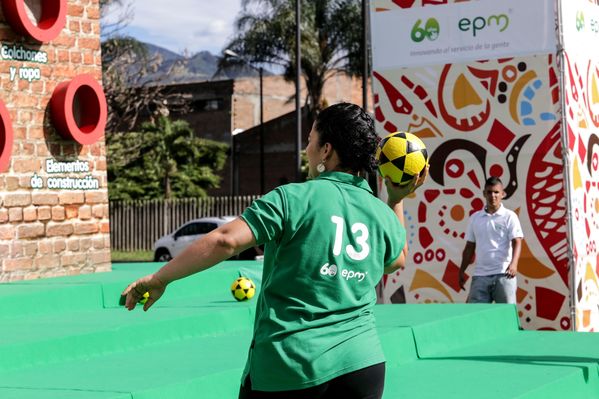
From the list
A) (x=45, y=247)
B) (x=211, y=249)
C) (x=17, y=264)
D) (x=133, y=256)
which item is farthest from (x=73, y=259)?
(x=133, y=256)

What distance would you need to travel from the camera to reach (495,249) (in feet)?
35.7

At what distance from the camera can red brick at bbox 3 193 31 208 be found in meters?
11.2

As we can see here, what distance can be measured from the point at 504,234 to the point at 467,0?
301 cm

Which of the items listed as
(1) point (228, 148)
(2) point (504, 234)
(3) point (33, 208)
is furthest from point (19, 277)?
(1) point (228, 148)

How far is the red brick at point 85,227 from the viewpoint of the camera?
1227 cm

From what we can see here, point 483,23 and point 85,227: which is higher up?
point 483,23

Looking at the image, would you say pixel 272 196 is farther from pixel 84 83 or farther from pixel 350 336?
pixel 84 83

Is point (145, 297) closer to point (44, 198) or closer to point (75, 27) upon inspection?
point (44, 198)

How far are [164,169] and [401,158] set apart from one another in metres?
40.9

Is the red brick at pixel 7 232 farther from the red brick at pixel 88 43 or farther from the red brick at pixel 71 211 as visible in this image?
the red brick at pixel 88 43

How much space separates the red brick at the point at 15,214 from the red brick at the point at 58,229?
46 cm

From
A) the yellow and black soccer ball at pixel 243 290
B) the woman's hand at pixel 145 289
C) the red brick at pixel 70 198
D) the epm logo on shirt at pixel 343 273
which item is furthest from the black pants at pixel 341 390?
the red brick at pixel 70 198

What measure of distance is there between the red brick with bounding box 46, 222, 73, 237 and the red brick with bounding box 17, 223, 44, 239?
4.4 inches

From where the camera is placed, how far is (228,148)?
49531mm
